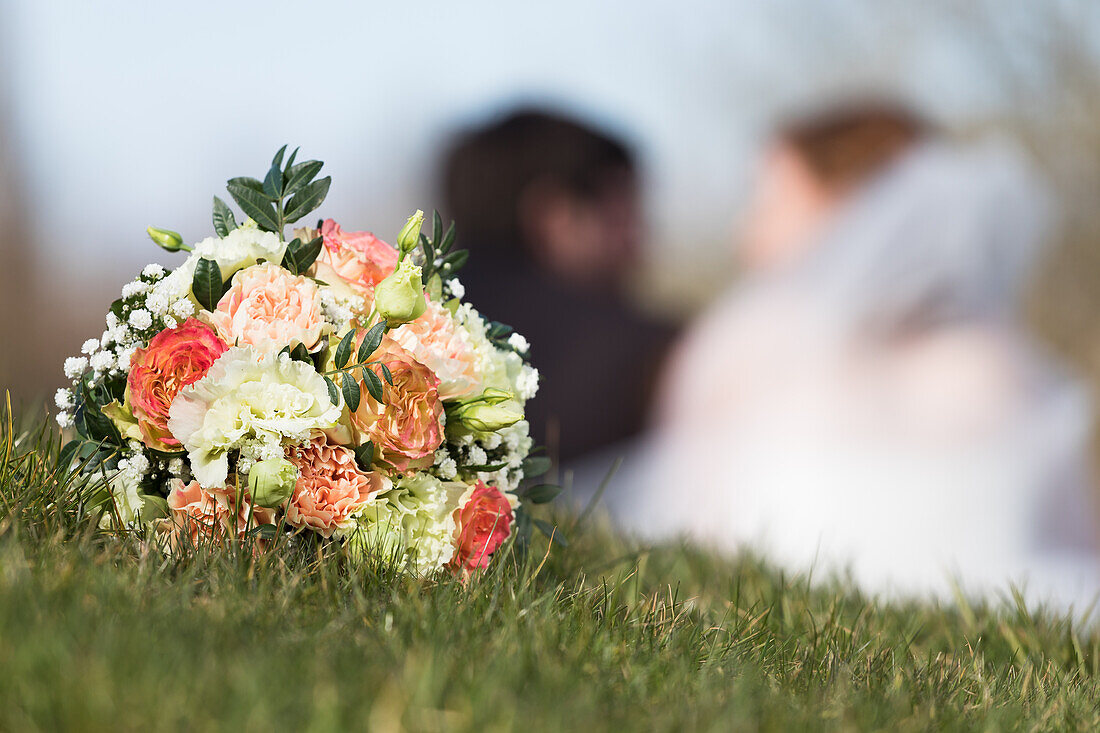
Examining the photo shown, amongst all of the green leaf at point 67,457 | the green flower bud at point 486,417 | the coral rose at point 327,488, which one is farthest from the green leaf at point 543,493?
the green leaf at point 67,457

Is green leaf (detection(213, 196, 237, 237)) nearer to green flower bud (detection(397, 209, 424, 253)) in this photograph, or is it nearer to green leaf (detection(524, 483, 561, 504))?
green flower bud (detection(397, 209, 424, 253))

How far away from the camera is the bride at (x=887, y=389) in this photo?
4.89 meters

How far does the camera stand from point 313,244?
1.61m

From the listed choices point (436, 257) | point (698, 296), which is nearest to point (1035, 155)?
point (698, 296)

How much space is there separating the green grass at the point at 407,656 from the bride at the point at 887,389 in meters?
3.10

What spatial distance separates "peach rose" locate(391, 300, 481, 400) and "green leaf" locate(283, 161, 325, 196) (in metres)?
0.31

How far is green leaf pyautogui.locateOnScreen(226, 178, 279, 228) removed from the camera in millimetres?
1635

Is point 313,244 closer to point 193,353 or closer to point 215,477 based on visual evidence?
point 193,353

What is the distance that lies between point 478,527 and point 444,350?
1.03 ft

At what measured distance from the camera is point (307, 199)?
1.63 m

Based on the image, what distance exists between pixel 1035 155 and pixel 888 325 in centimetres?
150

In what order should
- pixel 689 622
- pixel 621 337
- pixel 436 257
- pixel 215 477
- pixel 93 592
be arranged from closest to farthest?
pixel 93 592
pixel 215 477
pixel 689 622
pixel 436 257
pixel 621 337

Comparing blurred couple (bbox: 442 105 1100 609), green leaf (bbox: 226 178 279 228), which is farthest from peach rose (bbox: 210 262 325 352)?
blurred couple (bbox: 442 105 1100 609)

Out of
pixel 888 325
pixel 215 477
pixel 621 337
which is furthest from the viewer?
pixel 621 337
